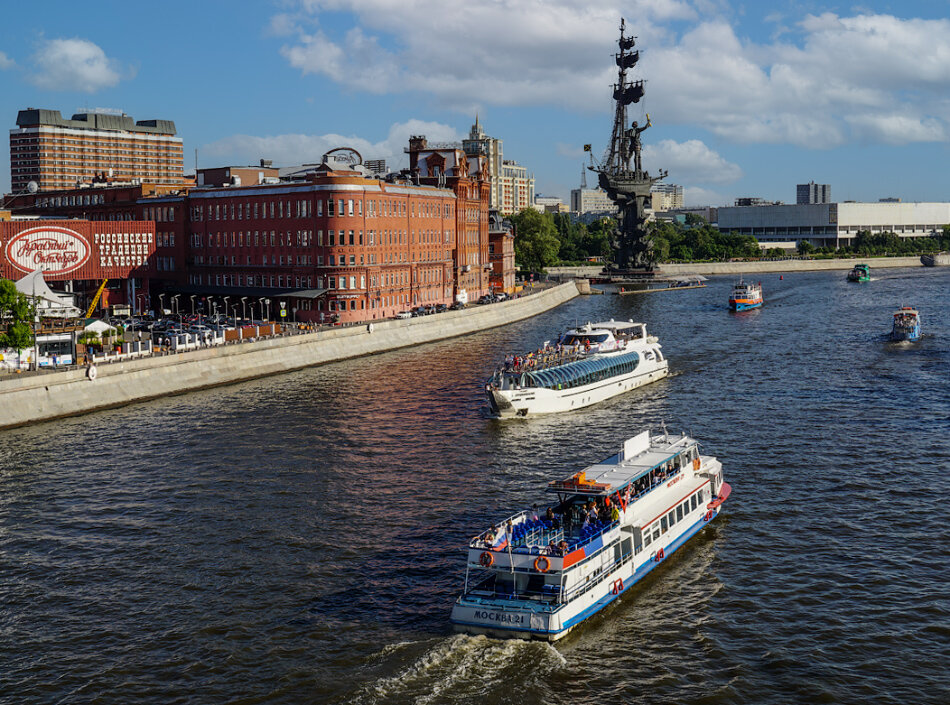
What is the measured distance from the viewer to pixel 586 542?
32.2m

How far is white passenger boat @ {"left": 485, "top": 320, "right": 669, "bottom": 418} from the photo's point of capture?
64.4m

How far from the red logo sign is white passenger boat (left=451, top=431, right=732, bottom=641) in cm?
8050

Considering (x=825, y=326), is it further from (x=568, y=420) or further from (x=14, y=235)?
(x=14, y=235)

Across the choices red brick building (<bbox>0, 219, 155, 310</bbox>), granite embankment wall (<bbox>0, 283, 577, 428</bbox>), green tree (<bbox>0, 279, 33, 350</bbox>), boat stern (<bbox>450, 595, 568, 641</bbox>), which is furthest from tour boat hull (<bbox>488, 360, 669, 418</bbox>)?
red brick building (<bbox>0, 219, 155, 310</bbox>)

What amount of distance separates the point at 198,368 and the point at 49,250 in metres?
39.3

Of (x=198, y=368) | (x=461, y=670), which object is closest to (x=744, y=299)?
(x=198, y=368)

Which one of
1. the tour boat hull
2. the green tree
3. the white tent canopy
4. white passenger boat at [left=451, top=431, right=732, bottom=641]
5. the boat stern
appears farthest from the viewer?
the white tent canopy

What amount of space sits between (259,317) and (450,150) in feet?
145

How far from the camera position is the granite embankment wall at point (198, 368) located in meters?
61.8

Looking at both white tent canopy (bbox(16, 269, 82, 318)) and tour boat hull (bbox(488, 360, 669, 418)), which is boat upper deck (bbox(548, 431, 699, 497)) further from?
white tent canopy (bbox(16, 269, 82, 318))

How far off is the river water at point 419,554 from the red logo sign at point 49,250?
41.4 m

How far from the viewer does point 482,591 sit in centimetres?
3128

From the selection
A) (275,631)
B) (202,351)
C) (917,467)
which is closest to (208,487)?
(275,631)

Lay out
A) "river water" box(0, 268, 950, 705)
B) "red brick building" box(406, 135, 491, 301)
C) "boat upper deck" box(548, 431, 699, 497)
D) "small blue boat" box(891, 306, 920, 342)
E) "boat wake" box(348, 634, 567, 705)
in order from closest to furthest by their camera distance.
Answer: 1. "boat wake" box(348, 634, 567, 705)
2. "river water" box(0, 268, 950, 705)
3. "boat upper deck" box(548, 431, 699, 497)
4. "small blue boat" box(891, 306, 920, 342)
5. "red brick building" box(406, 135, 491, 301)
